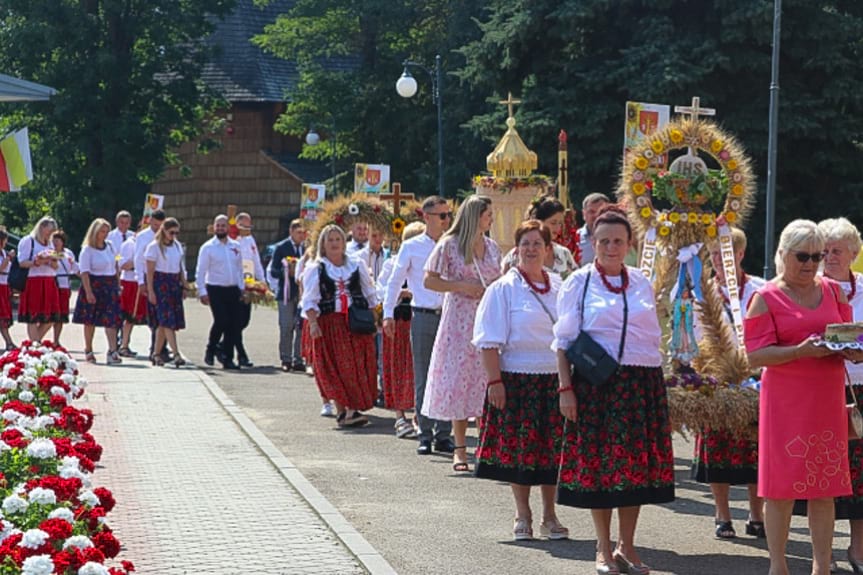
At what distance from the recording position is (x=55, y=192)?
5228 cm

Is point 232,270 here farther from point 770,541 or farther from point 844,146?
point 844,146

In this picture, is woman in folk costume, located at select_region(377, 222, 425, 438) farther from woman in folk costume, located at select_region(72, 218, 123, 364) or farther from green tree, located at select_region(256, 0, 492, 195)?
green tree, located at select_region(256, 0, 492, 195)

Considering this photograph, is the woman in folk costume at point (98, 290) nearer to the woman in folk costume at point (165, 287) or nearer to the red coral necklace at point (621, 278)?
the woman in folk costume at point (165, 287)

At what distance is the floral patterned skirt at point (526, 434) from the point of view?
909cm

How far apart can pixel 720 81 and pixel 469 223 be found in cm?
2423

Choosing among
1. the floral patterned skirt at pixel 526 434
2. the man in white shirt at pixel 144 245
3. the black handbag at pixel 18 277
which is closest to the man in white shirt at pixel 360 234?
the man in white shirt at pixel 144 245

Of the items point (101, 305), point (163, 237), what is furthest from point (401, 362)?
point (101, 305)

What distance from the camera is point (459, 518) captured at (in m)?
9.77

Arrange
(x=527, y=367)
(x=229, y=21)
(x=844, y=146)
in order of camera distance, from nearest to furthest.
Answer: (x=527, y=367) < (x=844, y=146) < (x=229, y=21)

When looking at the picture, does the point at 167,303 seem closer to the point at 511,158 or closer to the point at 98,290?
the point at 98,290

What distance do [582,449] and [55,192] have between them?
1817 inches

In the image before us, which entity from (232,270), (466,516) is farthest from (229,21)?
(466,516)

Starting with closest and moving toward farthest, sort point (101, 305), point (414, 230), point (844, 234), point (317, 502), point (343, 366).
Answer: point (844, 234) → point (317, 502) → point (414, 230) → point (343, 366) → point (101, 305)

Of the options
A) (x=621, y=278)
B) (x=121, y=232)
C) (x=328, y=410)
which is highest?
(x=121, y=232)
